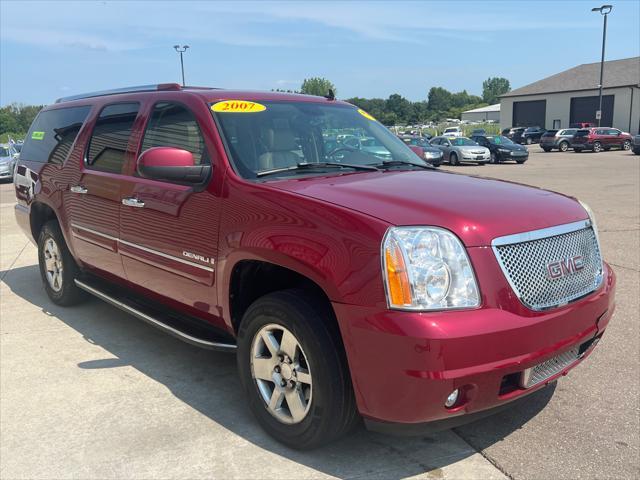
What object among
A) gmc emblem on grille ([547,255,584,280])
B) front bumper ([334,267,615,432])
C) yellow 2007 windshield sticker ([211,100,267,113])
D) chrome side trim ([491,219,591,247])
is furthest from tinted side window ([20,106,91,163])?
gmc emblem on grille ([547,255,584,280])

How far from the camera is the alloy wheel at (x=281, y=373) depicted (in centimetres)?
293

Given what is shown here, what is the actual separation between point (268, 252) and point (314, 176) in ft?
2.20

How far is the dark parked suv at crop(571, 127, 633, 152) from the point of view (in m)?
36.9

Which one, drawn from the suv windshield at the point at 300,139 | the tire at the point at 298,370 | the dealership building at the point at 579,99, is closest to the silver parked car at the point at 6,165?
the suv windshield at the point at 300,139

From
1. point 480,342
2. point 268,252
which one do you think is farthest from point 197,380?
point 480,342

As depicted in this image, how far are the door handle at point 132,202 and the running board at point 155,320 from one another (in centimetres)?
76

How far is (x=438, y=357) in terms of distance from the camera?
2.41 metres

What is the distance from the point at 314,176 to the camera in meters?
3.44

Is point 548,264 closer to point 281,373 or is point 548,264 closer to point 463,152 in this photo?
point 281,373

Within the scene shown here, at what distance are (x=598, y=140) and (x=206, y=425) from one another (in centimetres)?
3902

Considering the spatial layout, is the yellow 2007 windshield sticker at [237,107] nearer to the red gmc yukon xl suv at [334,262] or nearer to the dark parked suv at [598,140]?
the red gmc yukon xl suv at [334,262]

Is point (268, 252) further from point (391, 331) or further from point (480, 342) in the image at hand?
point (480, 342)

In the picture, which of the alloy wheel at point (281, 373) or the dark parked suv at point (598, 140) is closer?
the alloy wheel at point (281, 373)

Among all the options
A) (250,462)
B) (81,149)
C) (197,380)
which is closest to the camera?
(250,462)
